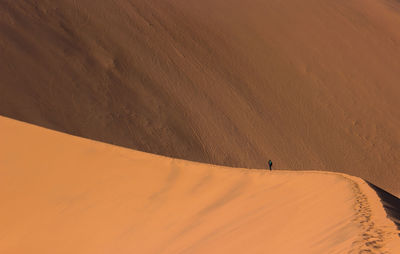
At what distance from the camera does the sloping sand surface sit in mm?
5970

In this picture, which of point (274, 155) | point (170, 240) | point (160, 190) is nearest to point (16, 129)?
point (160, 190)

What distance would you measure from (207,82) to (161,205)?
10028 millimetres

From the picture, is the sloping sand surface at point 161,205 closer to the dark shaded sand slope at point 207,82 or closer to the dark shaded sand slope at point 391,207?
the dark shaded sand slope at point 391,207

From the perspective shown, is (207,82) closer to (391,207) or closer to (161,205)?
(161,205)

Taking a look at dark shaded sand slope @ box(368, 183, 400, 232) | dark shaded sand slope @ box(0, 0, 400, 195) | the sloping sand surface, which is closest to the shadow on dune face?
dark shaded sand slope @ box(368, 183, 400, 232)

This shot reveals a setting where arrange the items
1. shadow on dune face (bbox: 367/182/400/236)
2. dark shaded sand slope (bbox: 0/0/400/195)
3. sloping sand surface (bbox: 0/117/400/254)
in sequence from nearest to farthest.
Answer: shadow on dune face (bbox: 367/182/400/236), sloping sand surface (bbox: 0/117/400/254), dark shaded sand slope (bbox: 0/0/400/195)

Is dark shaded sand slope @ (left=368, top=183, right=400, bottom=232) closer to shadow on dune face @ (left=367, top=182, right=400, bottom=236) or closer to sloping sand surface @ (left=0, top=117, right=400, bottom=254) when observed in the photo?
shadow on dune face @ (left=367, top=182, right=400, bottom=236)

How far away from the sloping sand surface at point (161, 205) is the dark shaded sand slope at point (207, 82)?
4837 mm

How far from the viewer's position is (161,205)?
8.45 m

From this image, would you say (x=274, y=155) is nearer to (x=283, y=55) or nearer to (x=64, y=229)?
(x=283, y=55)

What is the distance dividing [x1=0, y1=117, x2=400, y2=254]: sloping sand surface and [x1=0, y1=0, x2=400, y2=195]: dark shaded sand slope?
4.84 m

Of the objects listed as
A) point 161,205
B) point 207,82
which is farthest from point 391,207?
point 207,82

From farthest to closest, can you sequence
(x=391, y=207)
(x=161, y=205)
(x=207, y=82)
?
1. (x=207, y=82)
2. (x=161, y=205)
3. (x=391, y=207)

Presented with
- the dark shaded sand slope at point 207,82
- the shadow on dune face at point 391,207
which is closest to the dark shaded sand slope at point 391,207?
the shadow on dune face at point 391,207
